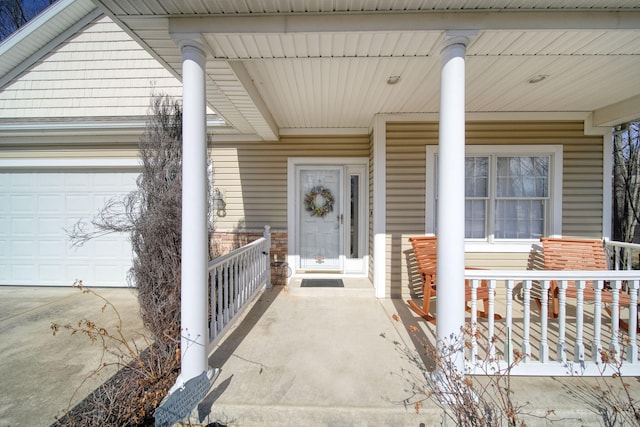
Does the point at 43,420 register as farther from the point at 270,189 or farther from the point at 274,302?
the point at 270,189

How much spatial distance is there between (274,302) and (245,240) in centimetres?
127

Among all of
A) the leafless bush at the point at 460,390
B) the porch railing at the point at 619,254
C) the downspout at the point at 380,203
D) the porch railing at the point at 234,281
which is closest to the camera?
the leafless bush at the point at 460,390

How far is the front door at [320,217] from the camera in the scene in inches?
189

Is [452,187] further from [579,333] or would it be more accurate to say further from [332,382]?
[332,382]

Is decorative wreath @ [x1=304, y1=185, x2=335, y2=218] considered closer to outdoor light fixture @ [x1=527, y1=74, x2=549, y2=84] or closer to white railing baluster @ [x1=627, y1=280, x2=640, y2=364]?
outdoor light fixture @ [x1=527, y1=74, x2=549, y2=84]

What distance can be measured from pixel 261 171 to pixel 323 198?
3.77ft

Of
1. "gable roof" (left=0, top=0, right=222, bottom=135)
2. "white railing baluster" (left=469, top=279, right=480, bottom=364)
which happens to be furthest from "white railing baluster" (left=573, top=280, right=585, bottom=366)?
"gable roof" (left=0, top=0, right=222, bottom=135)

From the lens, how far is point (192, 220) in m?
1.97

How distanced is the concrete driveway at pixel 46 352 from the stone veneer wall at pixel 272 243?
1.47 meters

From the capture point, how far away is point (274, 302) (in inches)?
149

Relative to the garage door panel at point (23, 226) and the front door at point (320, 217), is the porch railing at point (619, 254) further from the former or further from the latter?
the garage door panel at point (23, 226)

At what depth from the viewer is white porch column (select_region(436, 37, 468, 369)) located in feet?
6.32

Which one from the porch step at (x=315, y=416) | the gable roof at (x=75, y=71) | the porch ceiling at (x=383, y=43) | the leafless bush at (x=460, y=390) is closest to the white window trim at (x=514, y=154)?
the porch ceiling at (x=383, y=43)

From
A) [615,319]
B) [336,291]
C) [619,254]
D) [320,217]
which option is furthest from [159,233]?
[619,254]
